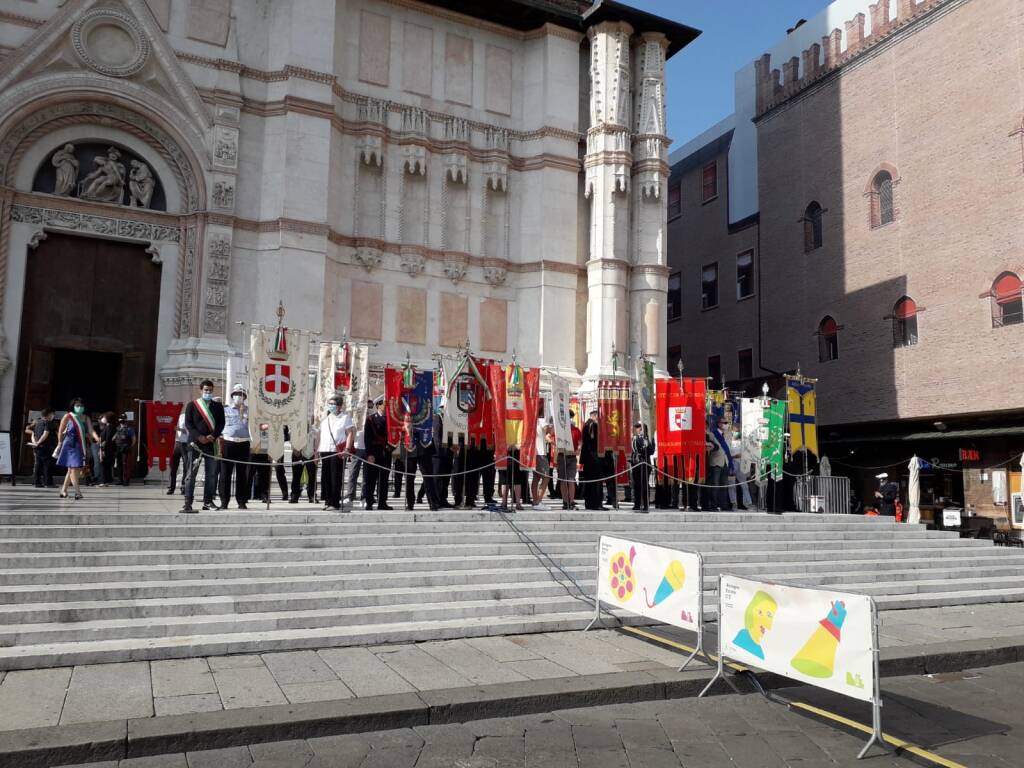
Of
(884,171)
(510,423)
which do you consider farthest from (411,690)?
(884,171)

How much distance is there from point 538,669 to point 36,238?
19.7 m

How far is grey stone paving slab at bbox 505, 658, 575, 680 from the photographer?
8.13 m

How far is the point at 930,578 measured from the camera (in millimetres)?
14695

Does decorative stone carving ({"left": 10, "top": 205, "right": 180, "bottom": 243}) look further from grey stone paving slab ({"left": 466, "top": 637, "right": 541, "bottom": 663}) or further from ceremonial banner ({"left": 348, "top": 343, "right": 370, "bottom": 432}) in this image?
grey stone paving slab ({"left": 466, "top": 637, "right": 541, "bottom": 663})

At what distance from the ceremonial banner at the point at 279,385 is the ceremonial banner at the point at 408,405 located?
1608mm

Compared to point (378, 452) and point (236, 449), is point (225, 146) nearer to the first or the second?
point (236, 449)

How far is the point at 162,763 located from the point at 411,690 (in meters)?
2.16

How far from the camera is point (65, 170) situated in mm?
22453

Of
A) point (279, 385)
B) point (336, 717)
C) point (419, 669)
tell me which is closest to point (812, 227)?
point (279, 385)

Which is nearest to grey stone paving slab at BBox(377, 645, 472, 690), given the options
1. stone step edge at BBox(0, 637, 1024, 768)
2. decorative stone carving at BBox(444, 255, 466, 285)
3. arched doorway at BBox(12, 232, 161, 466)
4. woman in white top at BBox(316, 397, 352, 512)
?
stone step edge at BBox(0, 637, 1024, 768)

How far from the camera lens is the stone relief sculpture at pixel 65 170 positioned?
73.5 feet

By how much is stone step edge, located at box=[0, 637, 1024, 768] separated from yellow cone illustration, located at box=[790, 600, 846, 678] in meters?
1.19

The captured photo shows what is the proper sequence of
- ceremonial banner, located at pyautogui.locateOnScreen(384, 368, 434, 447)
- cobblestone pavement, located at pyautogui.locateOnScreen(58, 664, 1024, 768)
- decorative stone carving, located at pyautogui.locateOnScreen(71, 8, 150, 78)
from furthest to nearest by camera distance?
1. decorative stone carving, located at pyautogui.locateOnScreen(71, 8, 150, 78)
2. ceremonial banner, located at pyautogui.locateOnScreen(384, 368, 434, 447)
3. cobblestone pavement, located at pyautogui.locateOnScreen(58, 664, 1024, 768)

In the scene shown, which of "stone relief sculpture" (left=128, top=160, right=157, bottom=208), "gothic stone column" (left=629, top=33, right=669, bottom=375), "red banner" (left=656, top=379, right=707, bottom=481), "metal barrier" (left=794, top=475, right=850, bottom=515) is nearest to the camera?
"red banner" (left=656, top=379, right=707, bottom=481)
